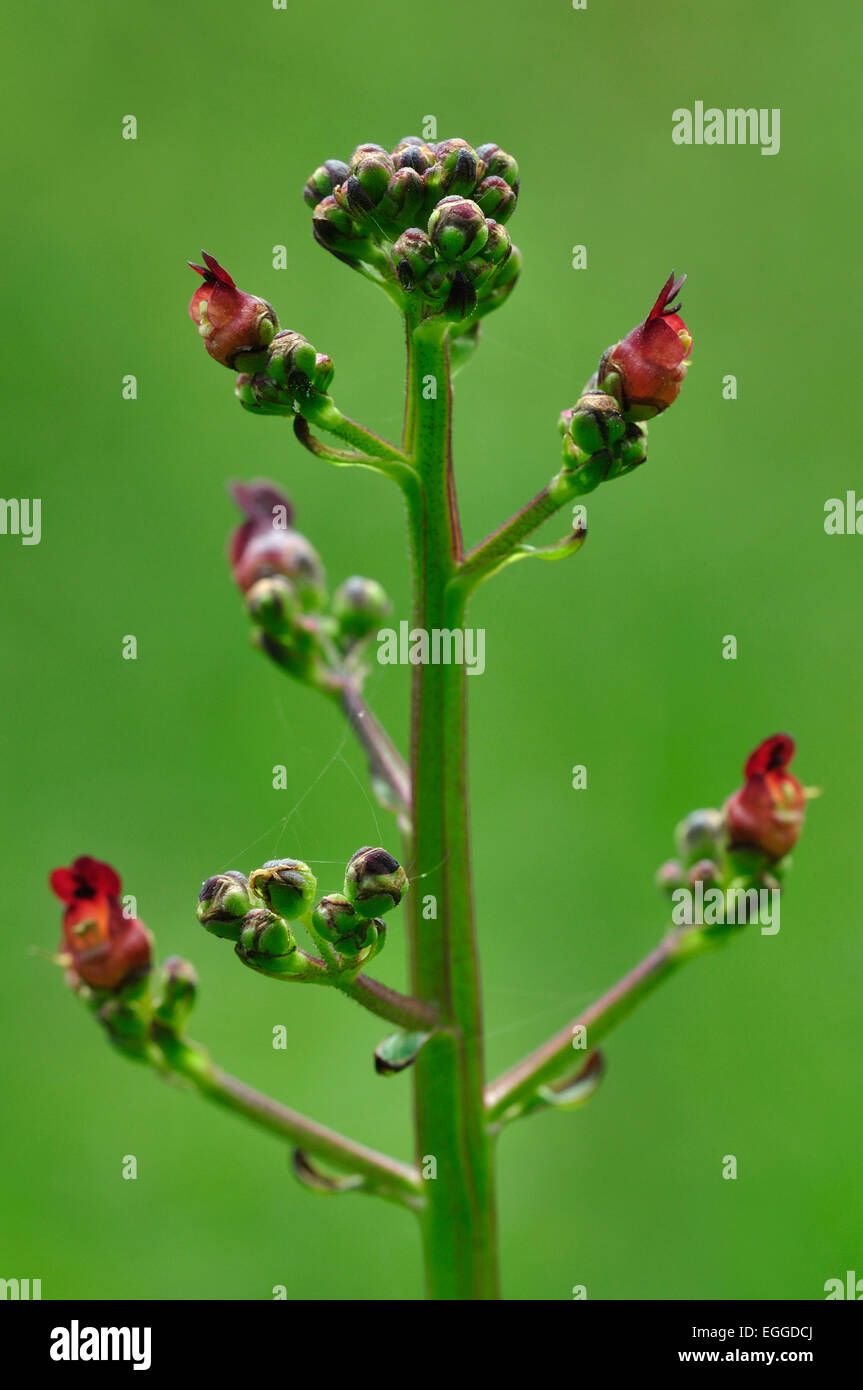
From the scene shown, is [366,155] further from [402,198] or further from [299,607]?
[299,607]

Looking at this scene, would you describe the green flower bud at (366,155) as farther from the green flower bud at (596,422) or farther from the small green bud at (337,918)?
the small green bud at (337,918)

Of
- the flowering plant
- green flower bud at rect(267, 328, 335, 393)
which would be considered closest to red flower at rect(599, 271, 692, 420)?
the flowering plant

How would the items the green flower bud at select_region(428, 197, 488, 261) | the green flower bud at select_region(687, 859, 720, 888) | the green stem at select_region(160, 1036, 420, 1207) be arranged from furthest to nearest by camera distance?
the green flower bud at select_region(687, 859, 720, 888) → the green stem at select_region(160, 1036, 420, 1207) → the green flower bud at select_region(428, 197, 488, 261)

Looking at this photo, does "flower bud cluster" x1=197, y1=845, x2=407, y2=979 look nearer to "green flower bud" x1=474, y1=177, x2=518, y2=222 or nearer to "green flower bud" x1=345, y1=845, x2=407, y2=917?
"green flower bud" x1=345, y1=845, x2=407, y2=917

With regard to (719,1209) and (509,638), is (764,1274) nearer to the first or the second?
(719,1209)

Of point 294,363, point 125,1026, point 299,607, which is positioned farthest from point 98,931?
point 294,363

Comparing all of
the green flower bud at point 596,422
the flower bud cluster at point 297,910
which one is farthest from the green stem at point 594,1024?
the green flower bud at point 596,422


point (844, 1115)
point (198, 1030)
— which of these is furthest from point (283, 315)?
point (844, 1115)
